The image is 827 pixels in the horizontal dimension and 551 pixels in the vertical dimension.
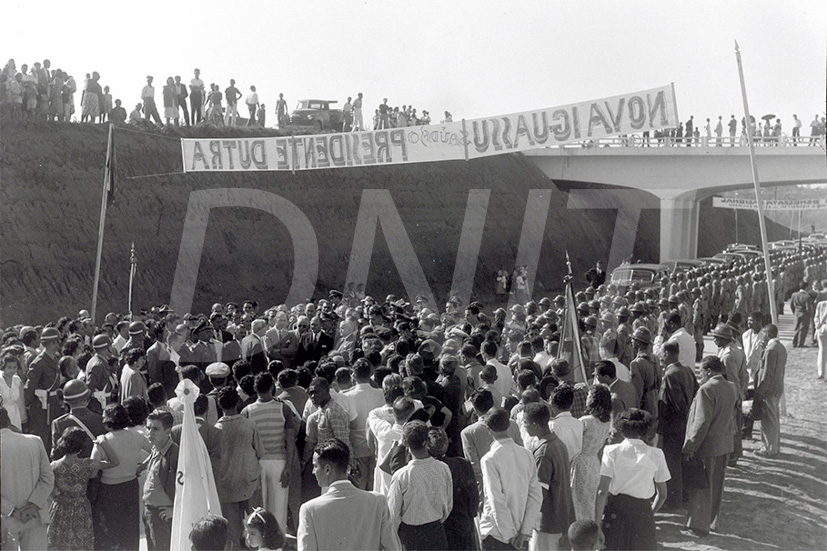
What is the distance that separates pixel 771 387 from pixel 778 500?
63.0 inches

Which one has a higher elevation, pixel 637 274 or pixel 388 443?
pixel 388 443

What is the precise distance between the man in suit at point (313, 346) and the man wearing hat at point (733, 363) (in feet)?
16.2

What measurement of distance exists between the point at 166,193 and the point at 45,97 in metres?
4.40

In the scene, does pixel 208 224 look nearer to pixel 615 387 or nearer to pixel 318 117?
pixel 318 117

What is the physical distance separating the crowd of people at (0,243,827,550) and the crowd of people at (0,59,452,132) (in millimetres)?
16594

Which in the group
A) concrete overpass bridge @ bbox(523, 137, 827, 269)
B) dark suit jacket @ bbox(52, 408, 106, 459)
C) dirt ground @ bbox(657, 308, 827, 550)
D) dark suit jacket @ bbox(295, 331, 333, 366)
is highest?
concrete overpass bridge @ bbox(523, 137, 827, 269)

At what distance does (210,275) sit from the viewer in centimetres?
2638

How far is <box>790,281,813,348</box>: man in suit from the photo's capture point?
708 inches

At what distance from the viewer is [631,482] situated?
19.8 feet

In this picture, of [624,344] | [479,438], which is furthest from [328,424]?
[624,344]

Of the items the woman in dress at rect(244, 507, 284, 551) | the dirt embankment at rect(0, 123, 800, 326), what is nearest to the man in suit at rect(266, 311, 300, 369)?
the woman in dress at rect(244, 507, 284, 551)

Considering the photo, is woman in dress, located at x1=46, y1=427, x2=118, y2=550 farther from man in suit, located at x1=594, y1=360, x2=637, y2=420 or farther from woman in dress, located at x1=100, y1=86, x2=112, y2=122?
woman in dress, located at x1=100, y1=86, x2=112, y2=122

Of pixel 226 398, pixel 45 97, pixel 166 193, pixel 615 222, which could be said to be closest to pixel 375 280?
pixel 166 193

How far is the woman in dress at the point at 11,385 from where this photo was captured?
8.32 metres
